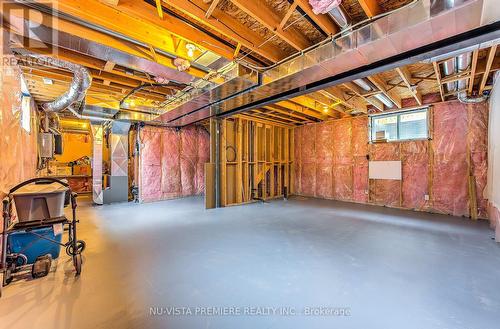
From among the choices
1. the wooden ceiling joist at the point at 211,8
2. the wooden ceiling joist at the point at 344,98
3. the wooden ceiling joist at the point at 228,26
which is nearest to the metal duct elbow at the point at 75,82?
the wooden ceiling joist at the point at 228,26

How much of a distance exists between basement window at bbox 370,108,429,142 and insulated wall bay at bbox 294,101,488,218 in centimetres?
17

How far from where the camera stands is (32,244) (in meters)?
2.29

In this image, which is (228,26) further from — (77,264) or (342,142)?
(342,142)

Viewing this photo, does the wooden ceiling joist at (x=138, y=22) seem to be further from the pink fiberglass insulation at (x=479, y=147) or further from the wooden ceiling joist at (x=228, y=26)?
the pink fiberglass insulation at (x=479, y=147)

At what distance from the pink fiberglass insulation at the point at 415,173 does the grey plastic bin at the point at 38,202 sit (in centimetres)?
680

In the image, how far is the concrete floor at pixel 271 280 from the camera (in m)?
1.58

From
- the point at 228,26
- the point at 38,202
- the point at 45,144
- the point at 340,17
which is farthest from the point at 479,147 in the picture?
the point at 45,144

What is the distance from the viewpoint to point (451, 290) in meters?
1.91

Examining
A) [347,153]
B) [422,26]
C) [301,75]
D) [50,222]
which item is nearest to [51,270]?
[50,222]

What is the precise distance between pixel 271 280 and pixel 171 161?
6007 mm

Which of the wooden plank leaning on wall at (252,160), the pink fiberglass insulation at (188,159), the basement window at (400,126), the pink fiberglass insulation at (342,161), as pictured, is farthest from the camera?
the pink fiberglass insulation at (188,159)

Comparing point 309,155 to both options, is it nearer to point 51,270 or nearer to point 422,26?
point 422,26

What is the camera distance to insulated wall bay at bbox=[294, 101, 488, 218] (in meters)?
4.46

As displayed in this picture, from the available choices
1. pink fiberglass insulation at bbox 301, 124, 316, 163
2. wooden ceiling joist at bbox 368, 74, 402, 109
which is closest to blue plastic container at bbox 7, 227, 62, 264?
wooden ceiling joist at bbox 368, 74, 402, 109
